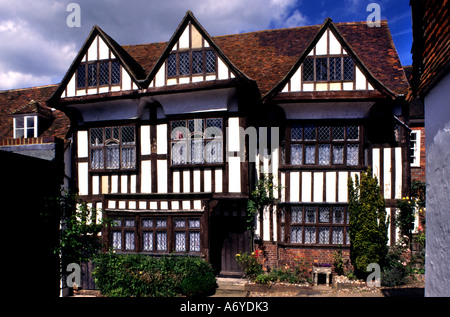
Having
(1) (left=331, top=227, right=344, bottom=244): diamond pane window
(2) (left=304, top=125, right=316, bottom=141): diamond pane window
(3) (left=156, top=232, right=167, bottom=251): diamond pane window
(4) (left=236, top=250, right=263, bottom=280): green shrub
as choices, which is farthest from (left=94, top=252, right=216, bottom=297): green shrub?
(2) (left=304, top=125, right=316, bottom=141): diamond pane window

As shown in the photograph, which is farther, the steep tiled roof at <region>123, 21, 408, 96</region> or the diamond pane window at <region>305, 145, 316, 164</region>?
the steep tiled roof at <region>123, 21, 408, 96</region>

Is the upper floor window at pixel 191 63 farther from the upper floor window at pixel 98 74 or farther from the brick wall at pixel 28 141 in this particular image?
the brick wall at pixel 28 141

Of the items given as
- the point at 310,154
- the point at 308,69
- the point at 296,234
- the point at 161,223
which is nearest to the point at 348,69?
the point at 308,69

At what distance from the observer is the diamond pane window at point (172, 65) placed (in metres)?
11.1

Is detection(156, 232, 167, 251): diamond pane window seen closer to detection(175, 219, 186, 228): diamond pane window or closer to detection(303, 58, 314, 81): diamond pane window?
detection(175, 219, 186, 228): diamond pane window

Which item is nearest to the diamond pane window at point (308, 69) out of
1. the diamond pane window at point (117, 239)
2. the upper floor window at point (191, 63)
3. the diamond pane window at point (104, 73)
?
the upper floor window at point (191, 63)

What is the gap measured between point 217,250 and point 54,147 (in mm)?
6816

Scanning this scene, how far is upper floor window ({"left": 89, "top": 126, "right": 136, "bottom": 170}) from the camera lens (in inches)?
468

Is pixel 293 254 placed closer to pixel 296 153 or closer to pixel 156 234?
pixel 296 153

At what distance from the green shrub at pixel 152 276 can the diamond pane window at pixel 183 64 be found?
641 cm

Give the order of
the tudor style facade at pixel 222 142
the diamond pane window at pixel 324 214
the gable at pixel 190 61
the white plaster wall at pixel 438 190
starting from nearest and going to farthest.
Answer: the white plaster wall at pixel 438 190 → the gable at pixel 190 61 → the tudor style facade at pixel 222 142 → the diamond pane window at pixel 324 214

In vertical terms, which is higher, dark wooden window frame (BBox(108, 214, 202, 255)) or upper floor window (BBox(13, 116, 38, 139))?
upper floor window (BBox(13, 116, 38, 139))

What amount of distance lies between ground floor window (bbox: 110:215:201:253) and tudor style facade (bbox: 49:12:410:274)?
1.4 inches
